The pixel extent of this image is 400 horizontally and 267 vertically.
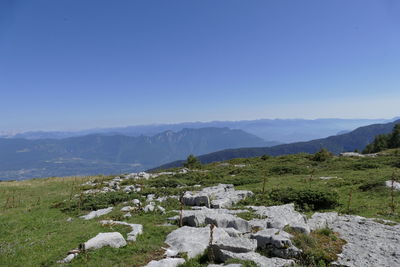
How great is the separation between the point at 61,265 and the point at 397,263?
11.9 meters

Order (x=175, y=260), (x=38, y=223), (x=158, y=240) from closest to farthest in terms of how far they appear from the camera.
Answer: (x=175, y=260) < (x=158, y=240) < (x=38, y=223)

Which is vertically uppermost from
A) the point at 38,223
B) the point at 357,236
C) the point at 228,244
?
the point at 228,244

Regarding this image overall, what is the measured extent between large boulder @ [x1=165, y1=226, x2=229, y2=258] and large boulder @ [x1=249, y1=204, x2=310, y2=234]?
110 inches

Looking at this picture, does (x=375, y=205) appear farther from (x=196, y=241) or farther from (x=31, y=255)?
(x=31, y=255)

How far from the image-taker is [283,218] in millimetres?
12555

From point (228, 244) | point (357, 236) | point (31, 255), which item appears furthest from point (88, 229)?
point (357, 236)

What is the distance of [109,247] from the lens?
32.9 ft

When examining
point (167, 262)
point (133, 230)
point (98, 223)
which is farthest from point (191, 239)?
point (98, 223)

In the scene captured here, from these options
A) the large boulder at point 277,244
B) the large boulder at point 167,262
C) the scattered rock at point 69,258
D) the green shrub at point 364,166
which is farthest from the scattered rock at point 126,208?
the green shrub at point 364,166

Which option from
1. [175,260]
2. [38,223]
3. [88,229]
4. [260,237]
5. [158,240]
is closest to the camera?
[175,260]

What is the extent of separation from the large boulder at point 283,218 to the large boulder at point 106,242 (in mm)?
6314

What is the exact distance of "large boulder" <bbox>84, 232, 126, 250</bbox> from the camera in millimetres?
10031

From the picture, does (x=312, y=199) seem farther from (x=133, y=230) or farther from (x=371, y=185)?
(x=133, y=230)

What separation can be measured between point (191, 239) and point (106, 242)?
3.47 m
